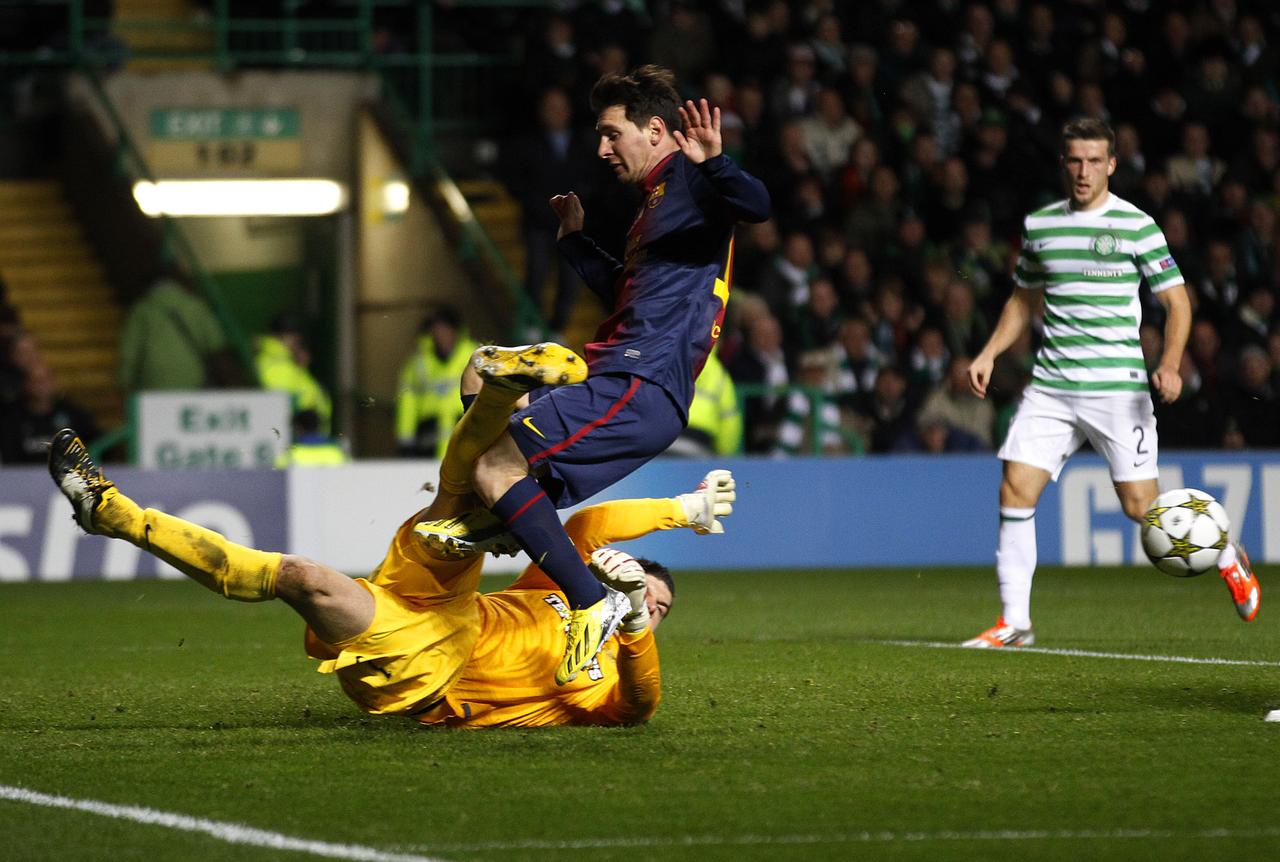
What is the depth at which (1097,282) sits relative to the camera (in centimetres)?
800

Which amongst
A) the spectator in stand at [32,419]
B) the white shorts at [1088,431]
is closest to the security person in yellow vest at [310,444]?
the spectator in stand at [32,419]

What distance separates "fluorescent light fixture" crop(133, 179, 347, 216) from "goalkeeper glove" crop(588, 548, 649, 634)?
499 inches

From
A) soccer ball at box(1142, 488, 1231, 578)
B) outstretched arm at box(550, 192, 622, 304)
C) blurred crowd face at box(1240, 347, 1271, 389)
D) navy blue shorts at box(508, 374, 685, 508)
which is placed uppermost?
outstretched arm at box(550, 192, 622, 304)

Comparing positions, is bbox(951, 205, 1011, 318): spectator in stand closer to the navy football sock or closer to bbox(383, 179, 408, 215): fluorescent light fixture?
bbox(383, 179, 408, 215): fluorescent light fixture

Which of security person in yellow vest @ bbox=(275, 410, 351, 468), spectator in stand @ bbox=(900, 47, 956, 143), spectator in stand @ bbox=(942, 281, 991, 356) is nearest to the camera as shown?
security person in yellow vest @ bbox=(275, 410, 351, 468)

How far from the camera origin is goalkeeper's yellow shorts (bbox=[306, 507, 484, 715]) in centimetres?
554

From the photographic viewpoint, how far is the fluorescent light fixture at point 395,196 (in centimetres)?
1748

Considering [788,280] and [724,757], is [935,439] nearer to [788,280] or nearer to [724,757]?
[788,280]

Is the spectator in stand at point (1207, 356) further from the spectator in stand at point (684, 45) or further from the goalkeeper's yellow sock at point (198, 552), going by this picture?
the goalkeeper's yellow sock at point (198, 552)

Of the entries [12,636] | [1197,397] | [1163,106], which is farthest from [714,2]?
[12,636]

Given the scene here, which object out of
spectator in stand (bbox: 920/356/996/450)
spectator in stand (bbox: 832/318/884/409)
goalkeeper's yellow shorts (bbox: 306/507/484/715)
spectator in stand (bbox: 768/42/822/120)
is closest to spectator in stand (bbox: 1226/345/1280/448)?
spectator in stand (bbox: 920/356/996/450)

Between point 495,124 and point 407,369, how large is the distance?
4.04 m

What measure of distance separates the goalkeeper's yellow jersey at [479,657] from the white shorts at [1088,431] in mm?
2546

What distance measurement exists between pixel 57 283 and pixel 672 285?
12.2 meters
